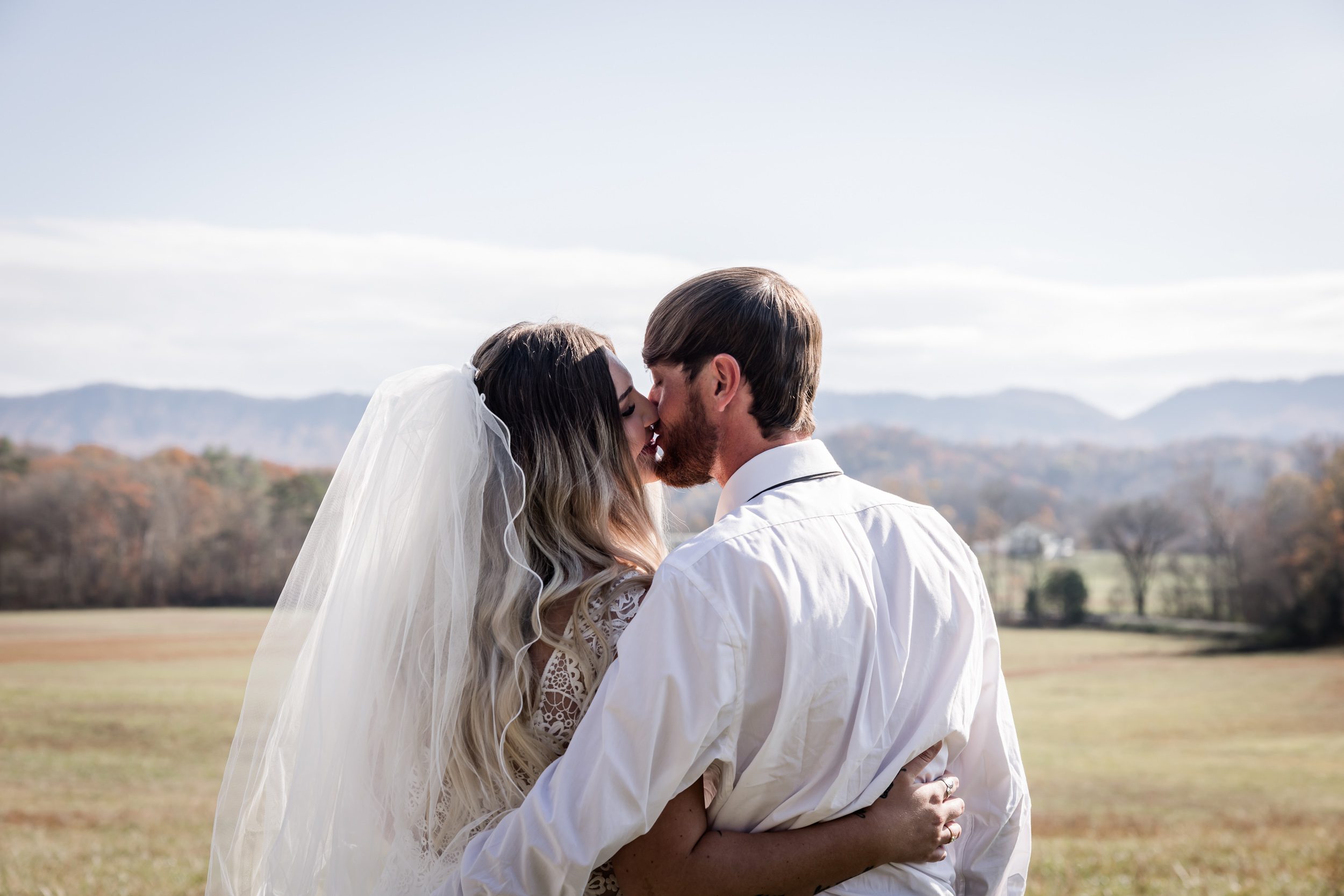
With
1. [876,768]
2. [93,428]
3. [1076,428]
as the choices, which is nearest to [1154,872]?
[876,768]

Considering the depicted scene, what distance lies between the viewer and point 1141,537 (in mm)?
39562

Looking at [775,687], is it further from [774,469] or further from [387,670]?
[387,670]

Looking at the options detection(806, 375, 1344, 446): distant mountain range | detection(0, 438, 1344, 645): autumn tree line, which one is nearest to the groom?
detection(0, 438, 1344, 645): autumn tree line

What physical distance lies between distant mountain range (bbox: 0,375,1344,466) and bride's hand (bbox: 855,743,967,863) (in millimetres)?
1795

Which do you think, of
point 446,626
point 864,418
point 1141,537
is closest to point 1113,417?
point 864,418

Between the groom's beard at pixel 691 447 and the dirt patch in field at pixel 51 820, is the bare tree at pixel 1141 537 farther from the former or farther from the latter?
the groom's beard at pixel 691 447

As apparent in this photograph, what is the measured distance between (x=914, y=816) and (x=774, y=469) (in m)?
0.86

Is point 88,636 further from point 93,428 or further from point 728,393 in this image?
point 93,428

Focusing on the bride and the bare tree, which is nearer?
the bride

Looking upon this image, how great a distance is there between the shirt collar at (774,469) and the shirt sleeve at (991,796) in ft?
1.60

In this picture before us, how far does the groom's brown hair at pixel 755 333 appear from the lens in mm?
2443

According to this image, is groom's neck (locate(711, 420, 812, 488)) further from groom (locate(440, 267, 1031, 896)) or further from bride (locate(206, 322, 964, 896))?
bride (locate(206, 322, 964, 896))

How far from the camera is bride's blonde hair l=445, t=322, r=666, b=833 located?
7.88 feet

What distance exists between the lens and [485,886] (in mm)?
2129
